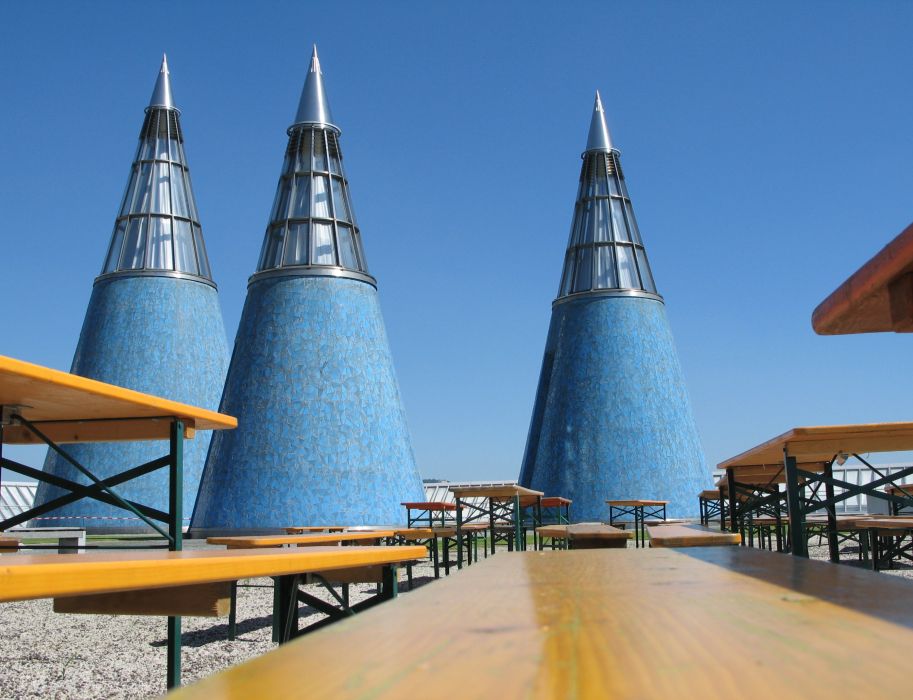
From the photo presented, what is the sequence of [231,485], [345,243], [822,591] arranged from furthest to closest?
[345,243] → [231,485] → [822,591]

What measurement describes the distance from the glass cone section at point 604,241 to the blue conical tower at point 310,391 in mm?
6769

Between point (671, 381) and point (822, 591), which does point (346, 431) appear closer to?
point (671, 381)

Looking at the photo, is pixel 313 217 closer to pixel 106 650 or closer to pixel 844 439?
pixel 106 650

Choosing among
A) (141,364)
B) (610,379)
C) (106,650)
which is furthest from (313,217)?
(106,650)

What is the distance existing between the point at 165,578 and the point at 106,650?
A: 234 inches

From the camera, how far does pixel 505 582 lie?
187cm

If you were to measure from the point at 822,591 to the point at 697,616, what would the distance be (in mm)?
440

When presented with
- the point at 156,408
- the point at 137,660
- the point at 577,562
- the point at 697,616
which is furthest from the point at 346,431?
the point at 697,616

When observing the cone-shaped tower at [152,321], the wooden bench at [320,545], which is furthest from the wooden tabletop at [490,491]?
the cone-shaped tower at [152,321]

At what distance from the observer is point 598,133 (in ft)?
89.0

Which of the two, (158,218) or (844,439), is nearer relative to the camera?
(844,439)

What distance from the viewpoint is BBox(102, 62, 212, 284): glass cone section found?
24.1 m

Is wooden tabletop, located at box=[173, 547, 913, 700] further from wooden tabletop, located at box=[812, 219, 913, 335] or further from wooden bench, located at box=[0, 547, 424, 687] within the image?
wooden bench, located at box=[0, 547, 424, 687]

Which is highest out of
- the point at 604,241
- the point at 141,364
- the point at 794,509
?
the point at 604,241
